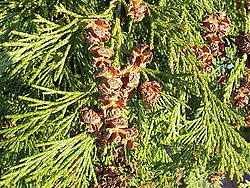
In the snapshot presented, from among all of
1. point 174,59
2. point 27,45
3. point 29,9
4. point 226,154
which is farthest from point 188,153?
point 29,9

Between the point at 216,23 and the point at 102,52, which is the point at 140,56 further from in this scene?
the point at 216,23

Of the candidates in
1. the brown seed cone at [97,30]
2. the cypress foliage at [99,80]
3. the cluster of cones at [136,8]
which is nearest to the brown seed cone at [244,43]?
the cypress foliage at [99,80]

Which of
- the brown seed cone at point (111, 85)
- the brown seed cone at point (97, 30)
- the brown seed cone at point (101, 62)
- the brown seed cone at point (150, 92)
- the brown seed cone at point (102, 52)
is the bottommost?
the brown seed cone at point (150, 92)

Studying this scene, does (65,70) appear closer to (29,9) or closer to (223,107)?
(29,9)

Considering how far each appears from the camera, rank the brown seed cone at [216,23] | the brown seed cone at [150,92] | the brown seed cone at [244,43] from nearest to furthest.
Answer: the brown seed cone at [150,92], the brown seed cone at [216,23], the brown seed cone at [244,43]

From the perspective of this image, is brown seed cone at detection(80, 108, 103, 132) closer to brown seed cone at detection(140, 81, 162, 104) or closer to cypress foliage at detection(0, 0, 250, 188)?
cypress foliage at detection(0, 0, 250, 188)

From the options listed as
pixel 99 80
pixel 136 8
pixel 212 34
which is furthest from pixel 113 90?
pixel 212 34

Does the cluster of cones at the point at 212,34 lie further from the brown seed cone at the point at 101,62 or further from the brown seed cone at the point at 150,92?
the brown seed cone at the point at 101,62

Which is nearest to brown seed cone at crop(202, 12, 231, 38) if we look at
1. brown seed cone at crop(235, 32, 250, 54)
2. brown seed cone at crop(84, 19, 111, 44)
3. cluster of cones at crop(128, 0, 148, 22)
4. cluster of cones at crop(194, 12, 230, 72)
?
cluster of cones at crop(194, 12, 230, 72)

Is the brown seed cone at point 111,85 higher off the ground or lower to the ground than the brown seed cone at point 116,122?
higher
